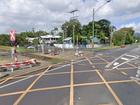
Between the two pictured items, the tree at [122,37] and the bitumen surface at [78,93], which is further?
the tree at [122,37]

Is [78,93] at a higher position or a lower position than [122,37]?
higher

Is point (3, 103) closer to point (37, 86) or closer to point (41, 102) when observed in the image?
point (41, 102)

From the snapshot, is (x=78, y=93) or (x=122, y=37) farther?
(x=122, y=37)

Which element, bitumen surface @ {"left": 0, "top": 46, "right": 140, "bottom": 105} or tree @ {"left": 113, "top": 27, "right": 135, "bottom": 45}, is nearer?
bitumen surface @ {"left": 0, "top": 46, "right": 140, "bottom": 105}

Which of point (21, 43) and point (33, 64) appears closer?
point (33, 64)

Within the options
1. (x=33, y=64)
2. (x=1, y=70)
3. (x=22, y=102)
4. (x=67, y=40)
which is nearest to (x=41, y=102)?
(x=22, y=102)

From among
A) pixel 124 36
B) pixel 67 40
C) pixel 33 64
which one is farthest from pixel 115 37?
pixel 33 64

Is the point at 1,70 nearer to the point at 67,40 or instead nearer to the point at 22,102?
the point at 22,102

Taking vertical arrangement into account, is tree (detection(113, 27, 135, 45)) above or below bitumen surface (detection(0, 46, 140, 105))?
below

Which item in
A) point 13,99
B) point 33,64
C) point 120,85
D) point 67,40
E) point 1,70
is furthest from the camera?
point 67,40

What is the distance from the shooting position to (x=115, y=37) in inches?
7318

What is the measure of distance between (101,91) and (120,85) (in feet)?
8.17

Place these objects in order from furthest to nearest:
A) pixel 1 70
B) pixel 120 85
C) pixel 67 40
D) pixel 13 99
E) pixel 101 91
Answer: pixel 67 40
pixel 1 70
pixel 120 85
pixel 101 91
pixel 13 99

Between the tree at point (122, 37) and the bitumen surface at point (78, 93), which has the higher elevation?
the bitumen surface at point (78, 93)
